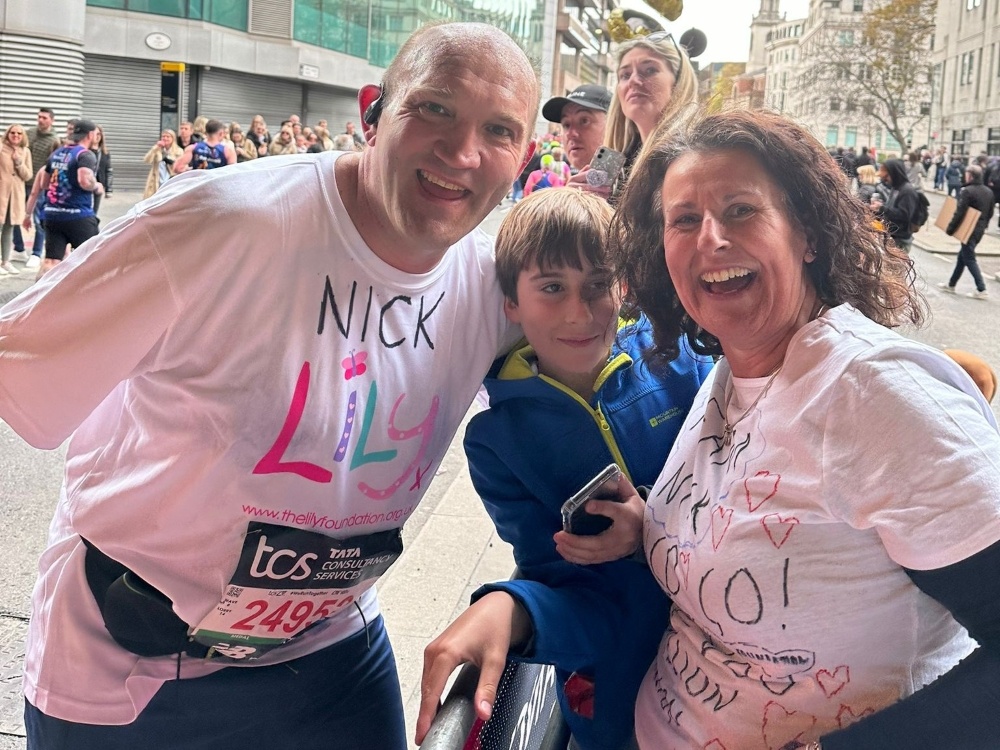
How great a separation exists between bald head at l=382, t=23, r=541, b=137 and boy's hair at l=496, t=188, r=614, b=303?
187 mm

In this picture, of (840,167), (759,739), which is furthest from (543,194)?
(759,739)

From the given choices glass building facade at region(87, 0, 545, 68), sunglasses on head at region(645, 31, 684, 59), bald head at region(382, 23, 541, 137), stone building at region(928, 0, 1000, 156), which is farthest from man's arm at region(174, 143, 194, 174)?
stone building at region(928, 0, 1000, 156)

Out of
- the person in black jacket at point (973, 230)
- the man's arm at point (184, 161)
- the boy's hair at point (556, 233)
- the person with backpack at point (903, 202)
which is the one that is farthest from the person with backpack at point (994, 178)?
the boy's hair at point (556, 233)

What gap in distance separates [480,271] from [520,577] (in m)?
0.67

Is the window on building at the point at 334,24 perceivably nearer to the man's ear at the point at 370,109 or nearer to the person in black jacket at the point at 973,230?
the person in black jacket at the point at 973,230

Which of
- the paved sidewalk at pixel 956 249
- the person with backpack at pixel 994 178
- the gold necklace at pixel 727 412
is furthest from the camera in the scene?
the person with backpack at pixel 994 178

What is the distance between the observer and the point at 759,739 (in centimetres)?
148

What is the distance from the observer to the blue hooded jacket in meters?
1.74

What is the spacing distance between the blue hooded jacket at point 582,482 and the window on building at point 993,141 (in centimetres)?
5125

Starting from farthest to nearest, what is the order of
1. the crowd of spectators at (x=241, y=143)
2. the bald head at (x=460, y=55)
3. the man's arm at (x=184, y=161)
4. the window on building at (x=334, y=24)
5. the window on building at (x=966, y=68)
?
the window on building at (x=966, y=68)
the window on building at (x=334, y=24)
the crowd of spectators at (x=241, y=143)
the man's arm at (x=184, y=161)
the bald head at (x=460, y=55)

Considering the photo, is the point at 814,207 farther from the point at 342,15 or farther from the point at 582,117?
the point at 342,15

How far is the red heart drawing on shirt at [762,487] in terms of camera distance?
144cm

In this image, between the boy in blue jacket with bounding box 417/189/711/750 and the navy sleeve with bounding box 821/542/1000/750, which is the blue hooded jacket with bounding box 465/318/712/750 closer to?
the boy in blue jacket with bounding box 417/189/711/750

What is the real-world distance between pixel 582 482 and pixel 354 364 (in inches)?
20.5
